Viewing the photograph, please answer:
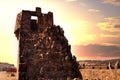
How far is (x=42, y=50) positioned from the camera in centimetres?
1658

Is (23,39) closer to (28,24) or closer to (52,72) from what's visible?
(28,24)

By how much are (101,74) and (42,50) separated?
8.25 m

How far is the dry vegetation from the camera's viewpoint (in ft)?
69.5

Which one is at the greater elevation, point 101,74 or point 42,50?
point 42,50

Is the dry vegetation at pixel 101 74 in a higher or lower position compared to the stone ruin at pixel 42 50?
lower

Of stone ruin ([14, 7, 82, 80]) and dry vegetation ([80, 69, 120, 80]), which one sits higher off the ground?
stone ruin ([14, 7, 82, 80])

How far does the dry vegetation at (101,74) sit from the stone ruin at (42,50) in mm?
5420

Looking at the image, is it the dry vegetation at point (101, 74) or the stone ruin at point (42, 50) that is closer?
the stone ruin at point (42, 50)

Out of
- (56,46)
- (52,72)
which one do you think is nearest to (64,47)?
(56,46)

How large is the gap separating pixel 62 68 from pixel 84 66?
36.2 ft

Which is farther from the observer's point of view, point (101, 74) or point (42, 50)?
point (101, 74)

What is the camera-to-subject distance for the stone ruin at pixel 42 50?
1610 cm

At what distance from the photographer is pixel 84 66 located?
27047mm

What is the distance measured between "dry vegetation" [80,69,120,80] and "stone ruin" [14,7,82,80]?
542 cm
